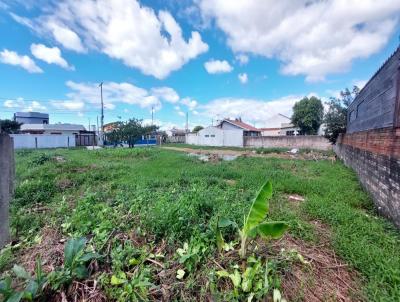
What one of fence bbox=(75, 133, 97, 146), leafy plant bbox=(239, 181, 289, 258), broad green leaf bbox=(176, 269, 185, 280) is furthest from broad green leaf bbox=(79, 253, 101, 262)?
fence bbox=(75, 133, 97, 146)

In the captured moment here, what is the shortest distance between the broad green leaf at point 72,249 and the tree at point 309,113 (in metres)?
33.1

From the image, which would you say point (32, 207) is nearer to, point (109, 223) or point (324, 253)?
point (109, 223)

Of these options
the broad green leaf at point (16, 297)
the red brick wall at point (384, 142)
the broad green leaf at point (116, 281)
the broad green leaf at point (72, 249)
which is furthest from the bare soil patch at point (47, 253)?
the red brick wall at point (384, 142)

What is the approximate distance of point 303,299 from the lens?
Result: 2.05 meters

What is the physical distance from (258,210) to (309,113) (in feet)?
106

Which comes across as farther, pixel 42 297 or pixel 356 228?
pixel 356 228

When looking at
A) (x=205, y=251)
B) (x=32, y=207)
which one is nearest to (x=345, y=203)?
(x=205, y=251)

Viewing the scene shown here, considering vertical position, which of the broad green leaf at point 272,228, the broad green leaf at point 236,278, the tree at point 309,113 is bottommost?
the broad green leaf at point 236,278

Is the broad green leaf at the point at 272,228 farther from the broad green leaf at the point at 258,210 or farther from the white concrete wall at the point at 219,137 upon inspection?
the white concrete wall at the point at 219,137

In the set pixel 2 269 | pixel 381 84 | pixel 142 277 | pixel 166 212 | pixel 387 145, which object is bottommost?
pixel 2 269

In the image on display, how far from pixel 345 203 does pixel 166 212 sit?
3.83 meters

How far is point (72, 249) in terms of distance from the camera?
2266 millimetres

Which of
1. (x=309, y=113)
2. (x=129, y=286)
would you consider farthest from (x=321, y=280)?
(x=309, y=113)

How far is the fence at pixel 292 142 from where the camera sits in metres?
21.7
